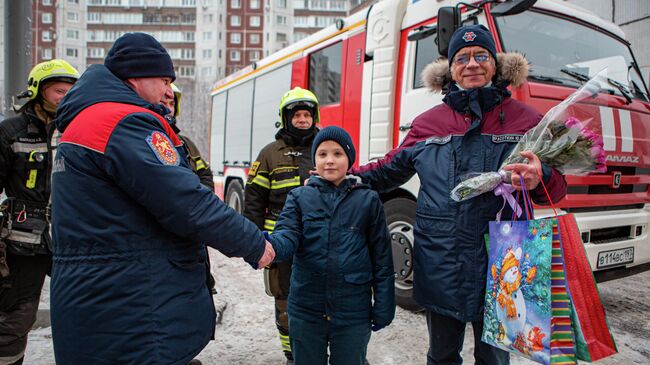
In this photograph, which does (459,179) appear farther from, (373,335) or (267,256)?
(373,335)

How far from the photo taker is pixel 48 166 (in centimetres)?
246

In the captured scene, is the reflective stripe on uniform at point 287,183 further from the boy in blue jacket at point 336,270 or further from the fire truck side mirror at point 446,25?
the fire truck side mirror at point 446,25

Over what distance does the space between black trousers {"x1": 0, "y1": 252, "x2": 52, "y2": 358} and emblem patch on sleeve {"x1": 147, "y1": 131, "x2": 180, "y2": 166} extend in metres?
1.55

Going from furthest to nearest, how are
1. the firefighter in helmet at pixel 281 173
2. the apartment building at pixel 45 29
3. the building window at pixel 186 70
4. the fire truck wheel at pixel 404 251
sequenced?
the building window at pixel 186 70 → the apartment building at pixel 45 29 → the fire truck wheel at pixel 404 251 → the firefighter in helmet at pixel 281 173

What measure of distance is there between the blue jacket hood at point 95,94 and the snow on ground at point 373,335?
81.1 inches

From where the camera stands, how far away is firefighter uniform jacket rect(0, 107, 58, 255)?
7.75 ft

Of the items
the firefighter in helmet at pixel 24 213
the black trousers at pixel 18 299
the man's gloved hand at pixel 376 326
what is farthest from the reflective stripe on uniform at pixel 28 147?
the man's gloved hand at pixel 376 326

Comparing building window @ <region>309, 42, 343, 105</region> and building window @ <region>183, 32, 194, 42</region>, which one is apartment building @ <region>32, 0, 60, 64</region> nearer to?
building window @ <region>183, 32, 194, 42</region>

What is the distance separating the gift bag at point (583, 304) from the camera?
1.44 meters

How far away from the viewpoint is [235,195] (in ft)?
25.6

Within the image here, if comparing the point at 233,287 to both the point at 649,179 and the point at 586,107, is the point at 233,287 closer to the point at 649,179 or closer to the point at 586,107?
the point at 586,107

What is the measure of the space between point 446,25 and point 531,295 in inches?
93.5

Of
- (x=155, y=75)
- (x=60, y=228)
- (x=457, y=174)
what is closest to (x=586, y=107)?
Result: (x=457, y=174)

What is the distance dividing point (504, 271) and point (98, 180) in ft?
4.99
